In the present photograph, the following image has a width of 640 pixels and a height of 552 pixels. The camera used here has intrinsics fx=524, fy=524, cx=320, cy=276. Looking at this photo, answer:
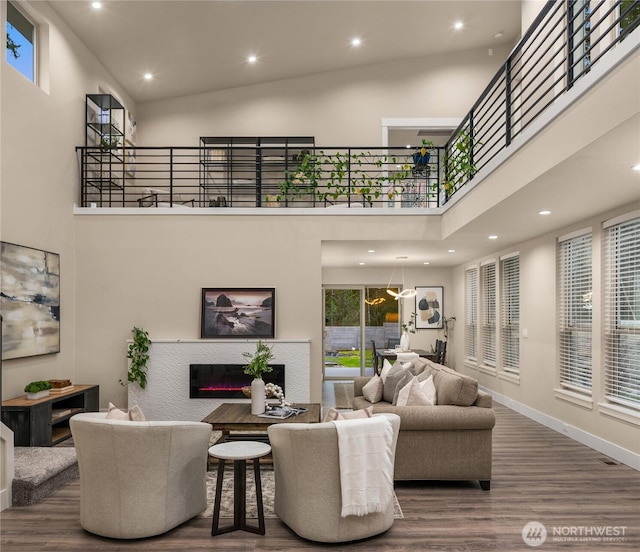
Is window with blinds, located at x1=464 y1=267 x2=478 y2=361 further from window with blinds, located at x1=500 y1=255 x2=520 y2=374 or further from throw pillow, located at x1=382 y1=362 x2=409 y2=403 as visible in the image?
throw pillow, located at x1=382 y1=362 x2=409 y2=403

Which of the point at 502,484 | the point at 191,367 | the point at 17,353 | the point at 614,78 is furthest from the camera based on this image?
the point at 191,367

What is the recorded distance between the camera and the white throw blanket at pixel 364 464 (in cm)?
322

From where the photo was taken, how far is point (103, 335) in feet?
22.8

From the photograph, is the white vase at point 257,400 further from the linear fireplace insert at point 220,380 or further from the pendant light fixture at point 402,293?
the pendant light fixture at point 402,293

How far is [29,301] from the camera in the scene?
5738 mm

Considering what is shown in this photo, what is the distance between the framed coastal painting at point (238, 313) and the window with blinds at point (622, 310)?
3919 millimetres

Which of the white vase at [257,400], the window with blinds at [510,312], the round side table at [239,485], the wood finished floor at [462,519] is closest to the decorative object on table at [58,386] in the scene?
the wood finished floor at [462,519]

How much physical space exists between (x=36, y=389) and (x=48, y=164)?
2660 mm

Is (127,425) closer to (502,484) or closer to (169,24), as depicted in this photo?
(502,484)

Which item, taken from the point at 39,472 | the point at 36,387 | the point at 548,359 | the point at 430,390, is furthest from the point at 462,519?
the point at 36,387

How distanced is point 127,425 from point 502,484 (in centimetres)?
307

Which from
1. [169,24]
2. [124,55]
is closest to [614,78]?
[169,24]

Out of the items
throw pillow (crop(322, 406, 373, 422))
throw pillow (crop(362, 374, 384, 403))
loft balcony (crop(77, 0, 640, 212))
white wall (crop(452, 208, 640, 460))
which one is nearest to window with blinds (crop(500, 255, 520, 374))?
white wall (crop(452, 208, 640, 460))

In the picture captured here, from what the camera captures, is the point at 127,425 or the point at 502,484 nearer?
the point at 127,425
